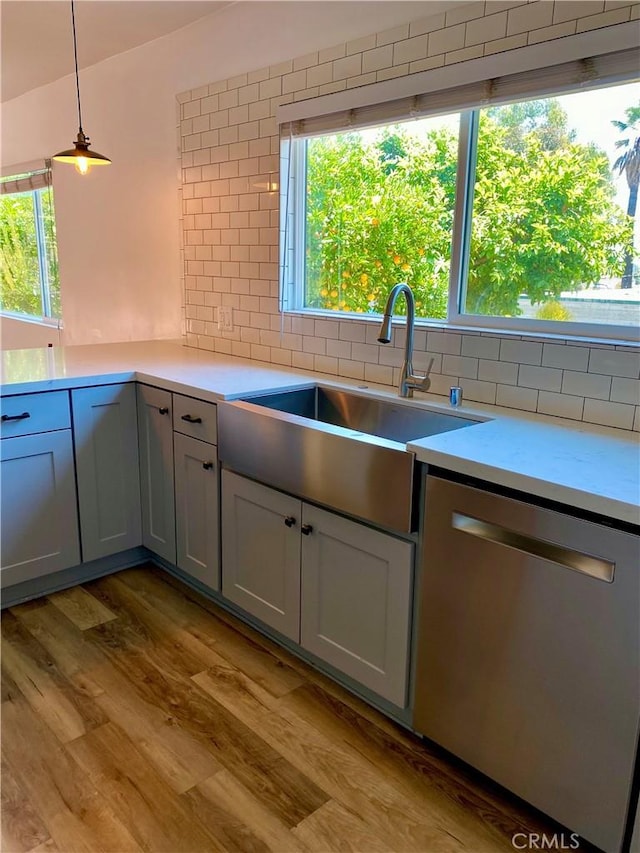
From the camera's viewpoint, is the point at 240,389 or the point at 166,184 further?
the point at 166,184

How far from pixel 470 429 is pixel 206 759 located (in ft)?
3.96

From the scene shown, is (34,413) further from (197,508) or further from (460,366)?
(460,366)

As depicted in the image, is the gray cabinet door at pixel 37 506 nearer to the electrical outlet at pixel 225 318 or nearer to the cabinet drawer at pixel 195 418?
the cabinet drawer at pixel 195 418

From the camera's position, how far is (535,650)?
1471 millimetres

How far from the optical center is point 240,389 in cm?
233

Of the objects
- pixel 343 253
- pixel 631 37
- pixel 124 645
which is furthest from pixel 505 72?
pixel 124 645

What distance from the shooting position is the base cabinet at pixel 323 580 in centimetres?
181

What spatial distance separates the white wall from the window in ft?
0.94

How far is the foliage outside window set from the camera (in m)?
1.86

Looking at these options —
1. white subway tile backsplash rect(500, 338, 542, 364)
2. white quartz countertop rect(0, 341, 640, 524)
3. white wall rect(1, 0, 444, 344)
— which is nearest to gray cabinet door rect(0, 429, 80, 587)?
white quartz countertop rect(0, 341, 640, 524)

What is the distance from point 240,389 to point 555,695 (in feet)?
4.72

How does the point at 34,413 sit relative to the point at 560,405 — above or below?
below

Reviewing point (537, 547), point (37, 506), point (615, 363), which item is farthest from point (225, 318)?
Answer: point (537, 547)

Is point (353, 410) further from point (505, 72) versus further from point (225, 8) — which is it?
point (225, 8)
